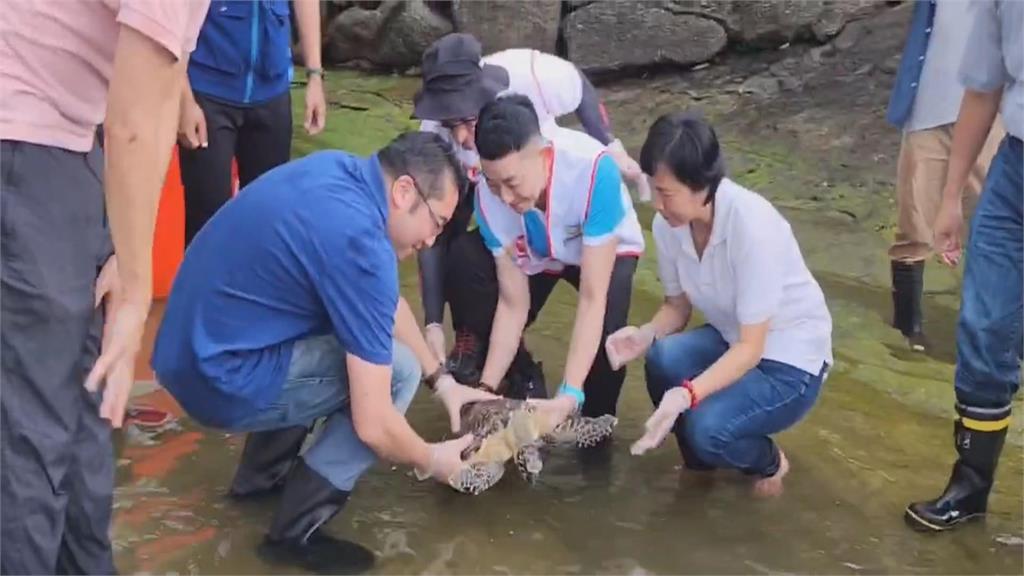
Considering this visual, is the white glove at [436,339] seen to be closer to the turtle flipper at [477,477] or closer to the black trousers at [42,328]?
the turtle flipper at [477,477]

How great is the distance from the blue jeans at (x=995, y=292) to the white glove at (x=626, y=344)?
0.74m

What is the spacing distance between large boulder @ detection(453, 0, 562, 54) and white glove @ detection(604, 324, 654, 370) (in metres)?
4.60

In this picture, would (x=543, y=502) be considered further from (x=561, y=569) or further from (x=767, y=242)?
(x=767, y=242)

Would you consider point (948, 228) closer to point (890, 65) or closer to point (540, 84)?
point (540, 84)

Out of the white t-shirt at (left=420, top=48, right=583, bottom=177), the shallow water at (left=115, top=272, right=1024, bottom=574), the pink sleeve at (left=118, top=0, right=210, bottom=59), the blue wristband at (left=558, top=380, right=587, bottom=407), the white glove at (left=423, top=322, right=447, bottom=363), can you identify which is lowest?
the shallow water at (left=115, top=272, right=1024, bottom=574)

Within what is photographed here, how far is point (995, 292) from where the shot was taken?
288 centimetres

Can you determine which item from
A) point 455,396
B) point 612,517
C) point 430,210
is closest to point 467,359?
point 455,396

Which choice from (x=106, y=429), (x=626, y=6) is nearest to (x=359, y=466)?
(x=106, y=429)

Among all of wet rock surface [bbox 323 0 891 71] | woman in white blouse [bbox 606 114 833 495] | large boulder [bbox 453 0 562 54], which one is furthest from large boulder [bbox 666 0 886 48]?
woman in white blouse [bbox 606 114 833 495]

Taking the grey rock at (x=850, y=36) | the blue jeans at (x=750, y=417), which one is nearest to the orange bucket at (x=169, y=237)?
the blue jeans at (x=750, y=417)

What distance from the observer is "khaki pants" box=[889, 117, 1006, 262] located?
13.9 ft

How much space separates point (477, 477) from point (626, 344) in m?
0.51

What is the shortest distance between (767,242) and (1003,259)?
52cm

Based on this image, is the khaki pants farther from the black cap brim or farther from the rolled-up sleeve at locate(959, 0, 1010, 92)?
the black cap brim
